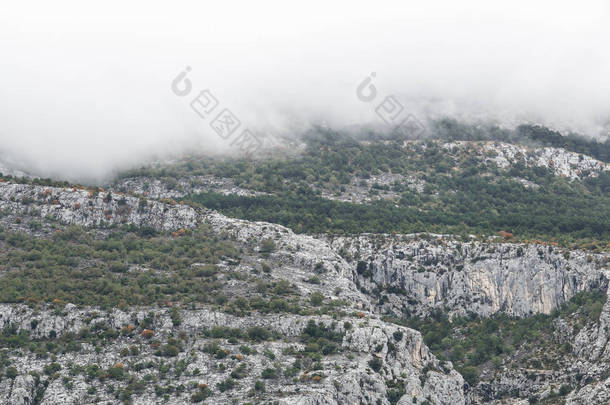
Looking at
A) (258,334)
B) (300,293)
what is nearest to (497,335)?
(300,293)

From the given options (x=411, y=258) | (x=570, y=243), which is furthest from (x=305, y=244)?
(x=570, y=243)

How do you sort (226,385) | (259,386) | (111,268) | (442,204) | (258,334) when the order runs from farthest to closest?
(442,204)
(111,268)
(258,334)
(226,385)
(259,386)

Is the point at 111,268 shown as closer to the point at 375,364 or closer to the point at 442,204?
the point at 375,364

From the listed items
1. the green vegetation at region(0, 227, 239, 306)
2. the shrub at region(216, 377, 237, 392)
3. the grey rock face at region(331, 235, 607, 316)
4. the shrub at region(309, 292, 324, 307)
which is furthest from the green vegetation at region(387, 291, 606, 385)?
the shrub at region(216, 377, 237, 392)

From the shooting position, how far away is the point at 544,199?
18125 cm

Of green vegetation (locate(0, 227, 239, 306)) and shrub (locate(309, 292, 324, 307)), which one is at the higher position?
green vegetation (locate(0, 227, 239, 306))

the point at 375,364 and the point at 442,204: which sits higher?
the point at 442,204

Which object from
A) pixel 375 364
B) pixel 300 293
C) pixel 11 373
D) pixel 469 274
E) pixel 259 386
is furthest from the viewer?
pixel 469 274

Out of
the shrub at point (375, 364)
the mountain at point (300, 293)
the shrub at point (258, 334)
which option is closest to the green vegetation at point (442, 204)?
the mountain at point (300, 293)

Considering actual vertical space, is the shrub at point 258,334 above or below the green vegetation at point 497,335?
above

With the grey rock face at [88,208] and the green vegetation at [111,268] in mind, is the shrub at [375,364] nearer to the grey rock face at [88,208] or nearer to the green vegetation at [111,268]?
the green vegetation at [111,268]

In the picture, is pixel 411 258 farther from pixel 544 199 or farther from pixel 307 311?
pixel 544 199

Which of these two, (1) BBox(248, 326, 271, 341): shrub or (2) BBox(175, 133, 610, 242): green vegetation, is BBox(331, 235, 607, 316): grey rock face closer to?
(2) BBox(175, 133, 610, 242): green vegetation

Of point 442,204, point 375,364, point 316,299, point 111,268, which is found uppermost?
point 442,204
